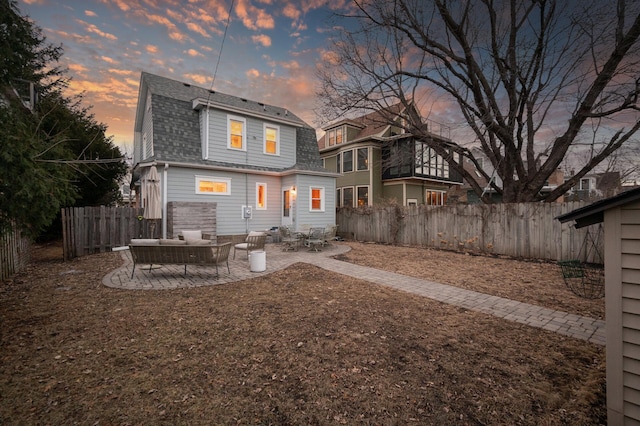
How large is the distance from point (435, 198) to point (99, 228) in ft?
79.4

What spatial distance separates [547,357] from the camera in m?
3.29

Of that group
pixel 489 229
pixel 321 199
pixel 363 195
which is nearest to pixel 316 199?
pixel 321 199

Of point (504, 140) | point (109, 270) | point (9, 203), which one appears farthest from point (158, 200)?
point (504, 140)

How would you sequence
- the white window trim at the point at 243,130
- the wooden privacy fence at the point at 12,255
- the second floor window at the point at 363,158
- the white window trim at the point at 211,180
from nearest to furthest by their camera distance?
the wooden privacy fence at the point at 12,255
the white window trim at the point at 211,180
the white window trim at the point at 243,130
the second floor window at the point at 363,158

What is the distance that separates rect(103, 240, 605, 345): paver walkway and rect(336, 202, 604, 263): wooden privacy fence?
559cm

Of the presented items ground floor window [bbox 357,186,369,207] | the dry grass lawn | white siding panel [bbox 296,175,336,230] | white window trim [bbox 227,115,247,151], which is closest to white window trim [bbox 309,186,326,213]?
white siding panel [bbox 296,175,336,230]

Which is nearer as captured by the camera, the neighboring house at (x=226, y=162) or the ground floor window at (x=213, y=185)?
the neighboring house at (x=226, y=162)

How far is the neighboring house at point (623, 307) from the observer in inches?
87.5

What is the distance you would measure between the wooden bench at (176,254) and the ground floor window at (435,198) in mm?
20570

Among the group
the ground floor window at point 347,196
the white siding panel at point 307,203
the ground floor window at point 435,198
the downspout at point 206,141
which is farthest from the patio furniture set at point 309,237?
the ground floor window at point 435,198

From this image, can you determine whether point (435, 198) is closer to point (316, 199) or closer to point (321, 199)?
point (321, 199)

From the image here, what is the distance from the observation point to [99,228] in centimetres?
995

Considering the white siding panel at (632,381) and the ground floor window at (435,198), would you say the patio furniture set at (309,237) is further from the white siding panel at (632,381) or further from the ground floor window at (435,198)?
the ground floor window at (435,198)

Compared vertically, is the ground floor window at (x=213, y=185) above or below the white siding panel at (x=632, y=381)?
above
